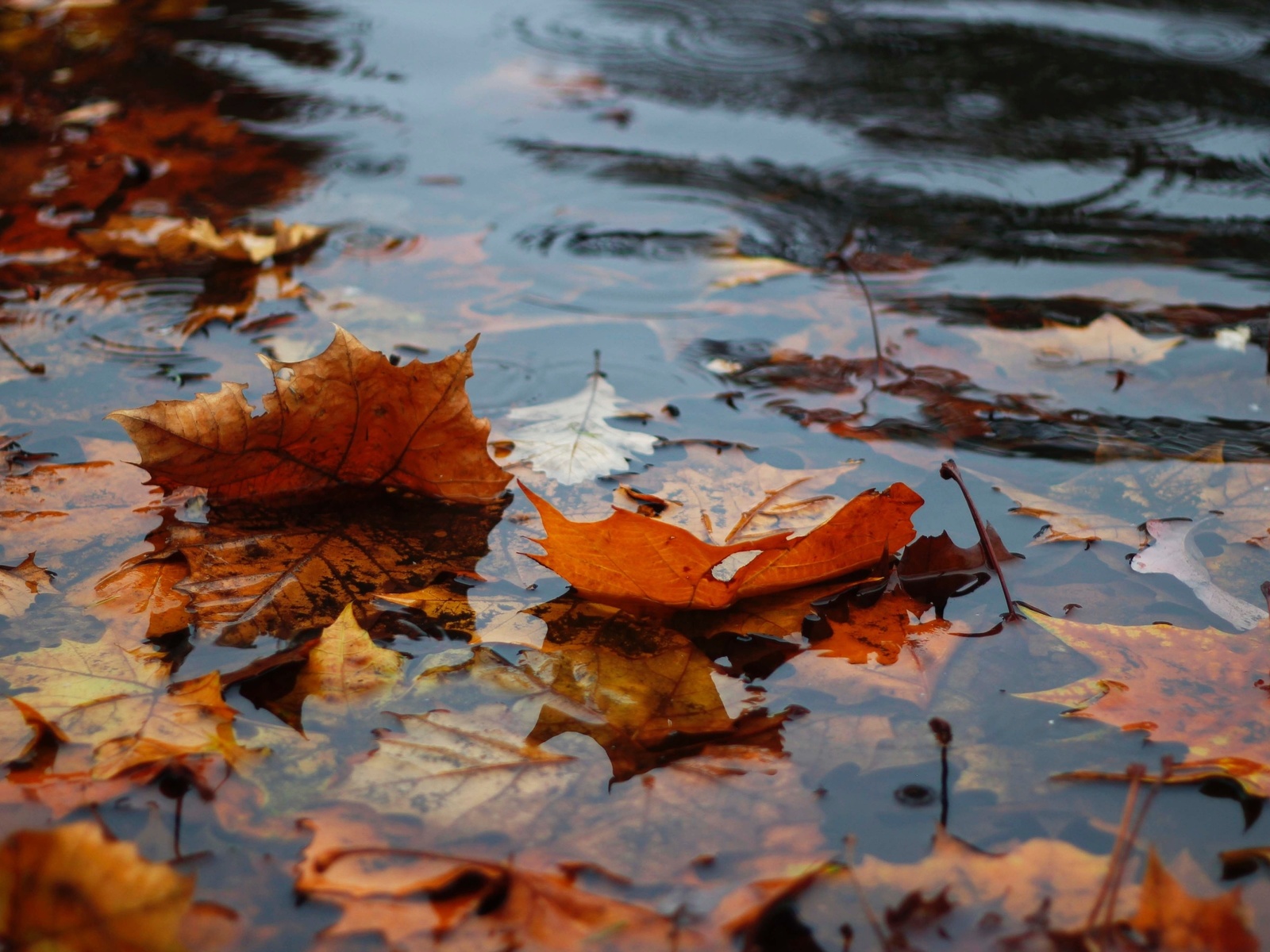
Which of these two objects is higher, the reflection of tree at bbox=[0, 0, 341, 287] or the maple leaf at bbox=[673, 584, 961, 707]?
the reflection of tree at bbox=[0, 0, 341, 287]

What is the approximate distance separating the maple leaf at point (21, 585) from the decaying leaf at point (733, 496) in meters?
0.90

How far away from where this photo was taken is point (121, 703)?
1198 mm

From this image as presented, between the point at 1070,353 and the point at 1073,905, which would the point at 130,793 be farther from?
the point at 1070,353

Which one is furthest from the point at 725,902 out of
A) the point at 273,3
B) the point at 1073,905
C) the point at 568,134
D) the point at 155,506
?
the point at 273,3

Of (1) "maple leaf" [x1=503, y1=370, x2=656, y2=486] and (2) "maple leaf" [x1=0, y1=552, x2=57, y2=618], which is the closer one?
(2) "maple leaf" [x1=0, y1=552, x2=57, y2=618]

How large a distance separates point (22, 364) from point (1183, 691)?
226 cm

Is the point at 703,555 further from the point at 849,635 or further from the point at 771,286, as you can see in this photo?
the point at 771,286

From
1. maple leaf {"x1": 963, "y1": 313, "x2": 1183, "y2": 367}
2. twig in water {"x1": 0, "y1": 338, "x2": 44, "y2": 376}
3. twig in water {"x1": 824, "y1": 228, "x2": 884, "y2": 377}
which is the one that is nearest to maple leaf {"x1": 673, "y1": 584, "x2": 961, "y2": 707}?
twig in water {"x1": 824, "y1": 228, "x2": 884, "y2": 377}

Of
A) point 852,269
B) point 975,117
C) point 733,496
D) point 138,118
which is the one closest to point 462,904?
point 733,496

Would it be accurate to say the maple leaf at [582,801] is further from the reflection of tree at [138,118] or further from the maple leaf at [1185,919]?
the reflection of tree at [138,118]

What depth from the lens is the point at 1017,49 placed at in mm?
4828

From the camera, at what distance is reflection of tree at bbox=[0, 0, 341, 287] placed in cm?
283

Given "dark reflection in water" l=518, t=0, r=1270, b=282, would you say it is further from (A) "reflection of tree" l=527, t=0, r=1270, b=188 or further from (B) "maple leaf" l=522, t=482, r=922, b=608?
(B) "maple leaf" l=522, t=482, r=922, b=608

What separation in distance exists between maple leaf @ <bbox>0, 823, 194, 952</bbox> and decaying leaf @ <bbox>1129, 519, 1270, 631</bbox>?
146 cm
